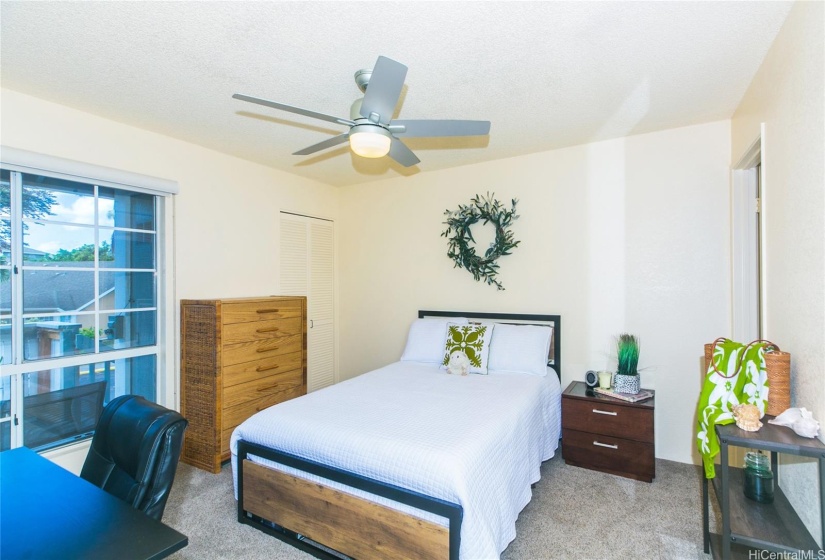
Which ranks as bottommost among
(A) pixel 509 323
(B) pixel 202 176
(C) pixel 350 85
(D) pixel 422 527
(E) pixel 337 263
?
(D) pixel 422 527

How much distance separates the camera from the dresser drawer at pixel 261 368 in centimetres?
314

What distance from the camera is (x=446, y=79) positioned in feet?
7.58

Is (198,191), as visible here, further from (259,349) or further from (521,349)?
(521,349)

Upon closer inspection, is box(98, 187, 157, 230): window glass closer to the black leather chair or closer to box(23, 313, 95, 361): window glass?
box(23, 313, 95, 361): window glass

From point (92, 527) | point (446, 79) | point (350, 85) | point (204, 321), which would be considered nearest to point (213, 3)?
point (350, 85)

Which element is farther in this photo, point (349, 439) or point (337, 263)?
point (337, 263)

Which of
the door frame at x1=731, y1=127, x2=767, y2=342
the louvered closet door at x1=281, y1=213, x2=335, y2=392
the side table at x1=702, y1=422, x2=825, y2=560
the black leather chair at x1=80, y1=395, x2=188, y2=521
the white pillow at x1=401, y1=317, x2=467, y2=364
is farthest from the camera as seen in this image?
the louvered closet door at x1=281, y1=213, x2=335, y2=392

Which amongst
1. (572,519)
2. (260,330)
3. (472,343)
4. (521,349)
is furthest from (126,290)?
(572,519)

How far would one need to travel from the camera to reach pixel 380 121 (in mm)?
2012

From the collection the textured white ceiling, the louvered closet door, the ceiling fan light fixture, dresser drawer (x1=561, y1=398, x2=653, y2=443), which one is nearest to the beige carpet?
dresser drawer (x1=561, y1=398, x2=653, y2=443)

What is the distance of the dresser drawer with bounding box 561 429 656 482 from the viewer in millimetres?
2787

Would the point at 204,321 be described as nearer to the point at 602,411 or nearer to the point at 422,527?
the point at 422,527

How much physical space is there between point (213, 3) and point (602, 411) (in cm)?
317

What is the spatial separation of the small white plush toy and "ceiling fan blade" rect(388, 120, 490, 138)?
174 centimetres
